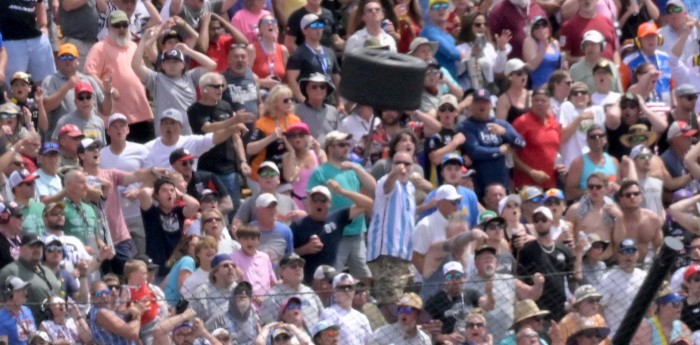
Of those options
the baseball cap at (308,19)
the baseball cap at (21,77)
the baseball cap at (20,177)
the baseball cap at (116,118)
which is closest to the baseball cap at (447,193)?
the baseball cap at (116,118)

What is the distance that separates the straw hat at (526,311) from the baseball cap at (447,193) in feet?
5.88

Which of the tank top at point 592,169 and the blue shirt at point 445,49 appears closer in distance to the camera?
the tank top at point 592,169

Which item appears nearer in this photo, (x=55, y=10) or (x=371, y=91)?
(x=371, y=91)

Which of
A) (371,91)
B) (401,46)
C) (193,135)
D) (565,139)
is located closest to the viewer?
(371,91)

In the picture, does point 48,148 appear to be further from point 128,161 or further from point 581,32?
point 581,32

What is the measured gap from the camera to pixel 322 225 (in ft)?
49.6

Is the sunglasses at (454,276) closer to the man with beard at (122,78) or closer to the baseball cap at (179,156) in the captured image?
the baseball cap at (179,156)

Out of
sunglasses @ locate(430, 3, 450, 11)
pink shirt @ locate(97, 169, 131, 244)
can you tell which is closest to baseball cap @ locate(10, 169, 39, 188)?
pink shirt @ locate(97, 169, 131, 244)

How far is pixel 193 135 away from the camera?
15891 millimetres

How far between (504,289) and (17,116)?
4.01 meters

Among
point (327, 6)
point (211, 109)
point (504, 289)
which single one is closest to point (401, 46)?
point (327, 6)

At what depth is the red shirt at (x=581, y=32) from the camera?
19188mm

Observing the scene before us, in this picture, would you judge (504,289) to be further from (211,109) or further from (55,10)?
(55,10)

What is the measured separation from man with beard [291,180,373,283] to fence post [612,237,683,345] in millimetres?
6514
